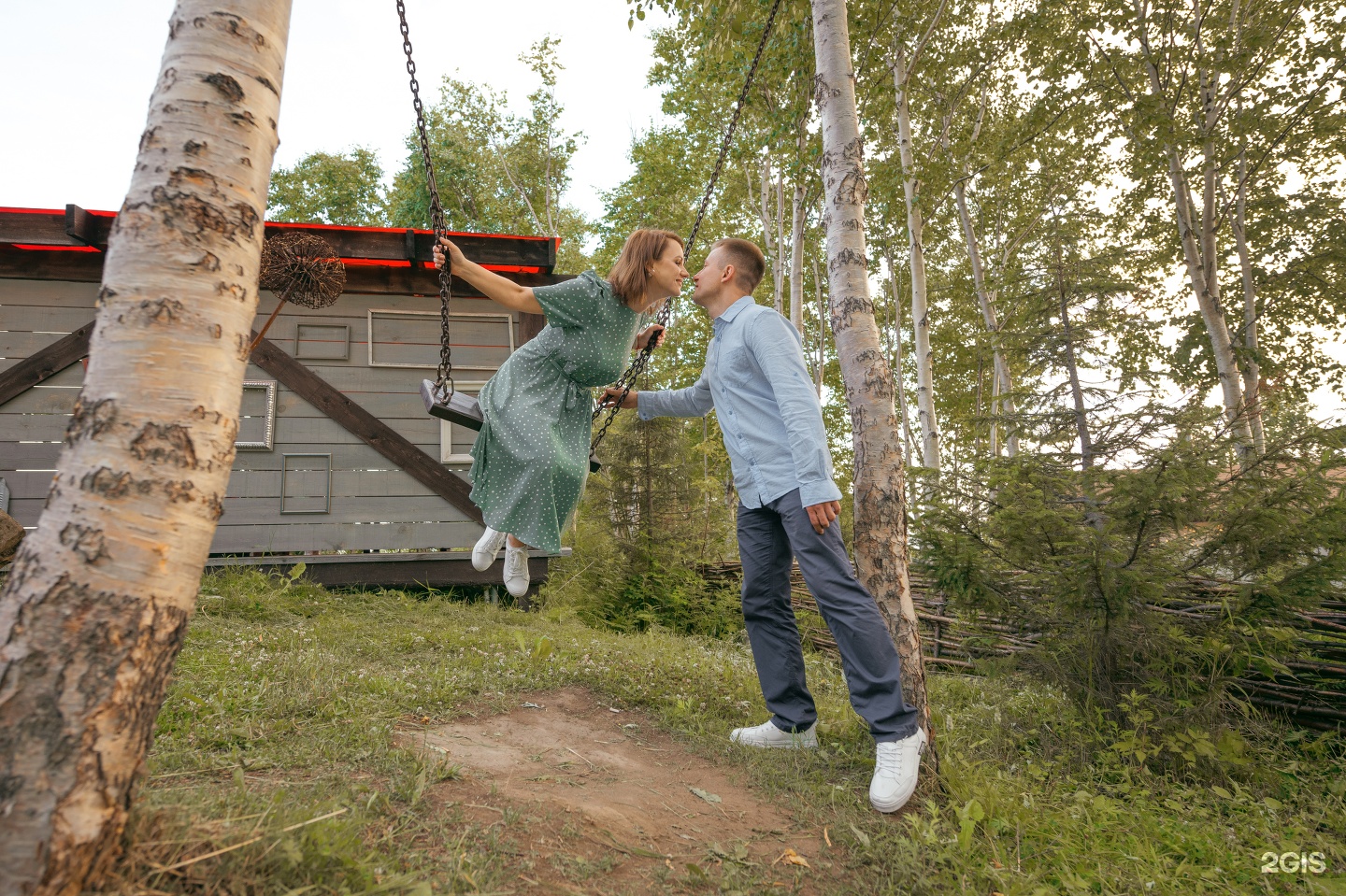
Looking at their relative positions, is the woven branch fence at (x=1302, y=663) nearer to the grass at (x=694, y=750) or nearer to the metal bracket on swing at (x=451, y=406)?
the grass at (x=694, y=750)

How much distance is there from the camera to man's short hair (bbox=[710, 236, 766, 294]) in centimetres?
368

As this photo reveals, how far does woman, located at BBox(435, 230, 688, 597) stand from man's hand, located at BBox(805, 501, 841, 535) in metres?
1.53

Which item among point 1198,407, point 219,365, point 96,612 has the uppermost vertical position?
point 1198,407

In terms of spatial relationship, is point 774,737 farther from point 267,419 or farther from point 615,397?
point 267,419

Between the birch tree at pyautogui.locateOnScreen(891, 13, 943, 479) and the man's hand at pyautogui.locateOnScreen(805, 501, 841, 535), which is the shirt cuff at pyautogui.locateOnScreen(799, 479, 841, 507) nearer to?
the man's hand at pyautogui.locateOnScreen(805, 501, 841, 535)

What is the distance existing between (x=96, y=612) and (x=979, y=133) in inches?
684

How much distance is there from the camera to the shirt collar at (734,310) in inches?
139

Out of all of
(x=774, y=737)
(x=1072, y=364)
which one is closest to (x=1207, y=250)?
(x=1072, y=364)

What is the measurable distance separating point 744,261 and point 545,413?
1.33 meters

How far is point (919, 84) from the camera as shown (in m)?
14.2

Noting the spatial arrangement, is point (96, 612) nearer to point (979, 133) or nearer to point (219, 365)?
point (219, 365)

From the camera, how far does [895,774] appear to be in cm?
284

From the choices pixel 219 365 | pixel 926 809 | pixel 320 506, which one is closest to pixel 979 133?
pixel 320 506

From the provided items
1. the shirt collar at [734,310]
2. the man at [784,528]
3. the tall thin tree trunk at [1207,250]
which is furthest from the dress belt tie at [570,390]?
the tall thin tree trunk at [1207,250]
